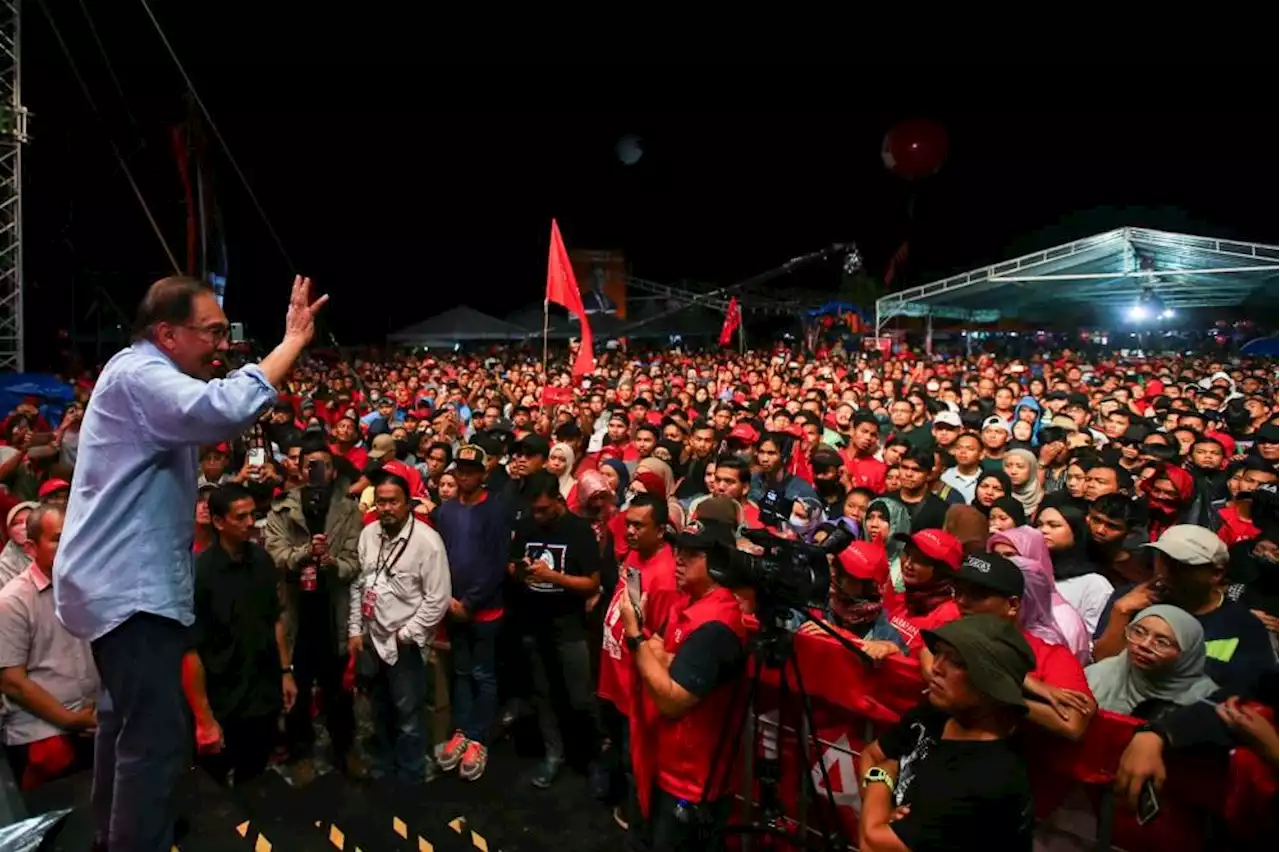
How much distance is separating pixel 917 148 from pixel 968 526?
21.3 meters

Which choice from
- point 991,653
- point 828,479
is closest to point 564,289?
point 828,479

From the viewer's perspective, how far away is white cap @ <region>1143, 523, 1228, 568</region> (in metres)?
3.36

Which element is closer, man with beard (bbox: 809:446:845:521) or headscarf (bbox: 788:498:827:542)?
headscarf (bbox: 788:498:827:542)

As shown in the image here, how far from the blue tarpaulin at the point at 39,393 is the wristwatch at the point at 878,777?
10.6 meters

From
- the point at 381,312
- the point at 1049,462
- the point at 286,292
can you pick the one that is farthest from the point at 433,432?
the point at 381,312

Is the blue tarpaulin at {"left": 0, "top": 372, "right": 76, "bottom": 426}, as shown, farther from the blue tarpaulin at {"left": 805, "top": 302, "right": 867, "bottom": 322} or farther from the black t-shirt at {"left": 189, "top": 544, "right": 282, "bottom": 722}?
the blue tarpaulin at {"left": 805, "top": 302, "right": 867, "bottom": 322}

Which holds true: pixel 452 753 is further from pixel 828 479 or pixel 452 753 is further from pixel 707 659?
pixel 828 479

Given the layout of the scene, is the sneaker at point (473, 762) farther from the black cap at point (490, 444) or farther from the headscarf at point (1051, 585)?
the headscarf at point (1051, 585)

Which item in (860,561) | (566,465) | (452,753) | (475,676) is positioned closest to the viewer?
(860,561)

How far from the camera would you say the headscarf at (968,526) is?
13.5ft

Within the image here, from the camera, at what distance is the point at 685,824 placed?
3.23m

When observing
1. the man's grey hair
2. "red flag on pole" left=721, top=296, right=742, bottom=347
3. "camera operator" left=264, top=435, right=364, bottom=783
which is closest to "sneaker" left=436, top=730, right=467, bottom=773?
"camera operator" left=264, top=435, right=364, bottom=783

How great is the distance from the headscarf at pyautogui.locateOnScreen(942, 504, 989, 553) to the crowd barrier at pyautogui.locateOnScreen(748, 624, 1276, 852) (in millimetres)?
1264

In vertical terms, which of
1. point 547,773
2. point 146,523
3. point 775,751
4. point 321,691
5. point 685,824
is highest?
point 146,523
